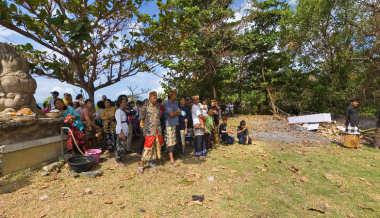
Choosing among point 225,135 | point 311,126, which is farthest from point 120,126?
point 311,126

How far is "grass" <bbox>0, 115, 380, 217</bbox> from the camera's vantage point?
311 centimetres

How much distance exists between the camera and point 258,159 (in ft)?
18.1

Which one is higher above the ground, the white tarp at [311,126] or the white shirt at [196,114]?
the white shirt at [196,114]

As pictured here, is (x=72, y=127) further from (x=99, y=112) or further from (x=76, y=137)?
(x=99, y=112)

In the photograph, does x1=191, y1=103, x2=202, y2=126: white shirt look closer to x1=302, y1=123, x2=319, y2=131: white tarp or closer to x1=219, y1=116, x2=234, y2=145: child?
x1=219, y1=116, x2=234, y2=145: child

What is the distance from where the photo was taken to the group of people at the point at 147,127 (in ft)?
15.4

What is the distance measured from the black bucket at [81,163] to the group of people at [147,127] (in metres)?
0.36

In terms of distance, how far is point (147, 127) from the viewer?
4.64 meters

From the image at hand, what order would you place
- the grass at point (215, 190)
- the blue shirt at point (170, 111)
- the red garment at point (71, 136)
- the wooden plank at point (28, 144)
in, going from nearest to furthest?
the grass at point (215, 190) < the wooden plank at point (28, 144) < the blue shirt at point (170, 111) < the red garment at point (71, 136)

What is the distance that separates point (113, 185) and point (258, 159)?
4052 millimetres

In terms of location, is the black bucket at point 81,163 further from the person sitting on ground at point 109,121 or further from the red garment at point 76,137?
the person sitting on ground at point 109,121

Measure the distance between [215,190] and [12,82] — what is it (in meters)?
5.62

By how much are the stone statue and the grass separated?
1.81 m

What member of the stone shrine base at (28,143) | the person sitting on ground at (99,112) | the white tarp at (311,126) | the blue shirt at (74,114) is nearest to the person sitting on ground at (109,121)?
the blue shirt at (74,114)
